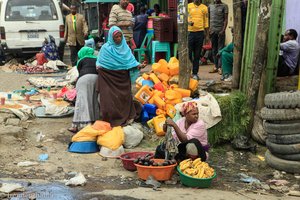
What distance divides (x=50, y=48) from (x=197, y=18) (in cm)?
518

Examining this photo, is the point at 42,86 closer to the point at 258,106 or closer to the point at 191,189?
the point at 258,106

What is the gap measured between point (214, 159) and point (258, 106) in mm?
1262

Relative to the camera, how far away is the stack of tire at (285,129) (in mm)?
5965

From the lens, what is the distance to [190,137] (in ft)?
18.7

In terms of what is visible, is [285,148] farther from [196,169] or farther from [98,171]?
[98,171]

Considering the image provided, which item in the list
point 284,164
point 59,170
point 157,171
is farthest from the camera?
point 284,164

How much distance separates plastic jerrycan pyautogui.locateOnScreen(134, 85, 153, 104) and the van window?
7.74 metres

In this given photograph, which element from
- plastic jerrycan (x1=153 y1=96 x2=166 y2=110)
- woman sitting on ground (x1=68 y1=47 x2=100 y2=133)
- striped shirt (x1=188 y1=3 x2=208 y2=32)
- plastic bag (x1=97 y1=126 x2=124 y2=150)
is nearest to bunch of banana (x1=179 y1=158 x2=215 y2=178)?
plastic bag (x1=97 y1=126 x2=124 y2=150)

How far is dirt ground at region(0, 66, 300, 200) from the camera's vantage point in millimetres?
Result: 5074

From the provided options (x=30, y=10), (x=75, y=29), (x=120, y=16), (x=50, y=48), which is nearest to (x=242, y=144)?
(x=120, y=16)

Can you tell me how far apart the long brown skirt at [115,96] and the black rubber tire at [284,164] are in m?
2.15

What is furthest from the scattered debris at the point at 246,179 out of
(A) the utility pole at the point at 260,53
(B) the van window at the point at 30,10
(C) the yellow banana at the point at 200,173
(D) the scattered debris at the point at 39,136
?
(B) the van window at the point at 30,10

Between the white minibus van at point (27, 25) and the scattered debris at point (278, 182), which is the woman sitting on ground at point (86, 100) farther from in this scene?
the white minibus van at point (27, 25)

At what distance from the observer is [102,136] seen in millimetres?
6434
